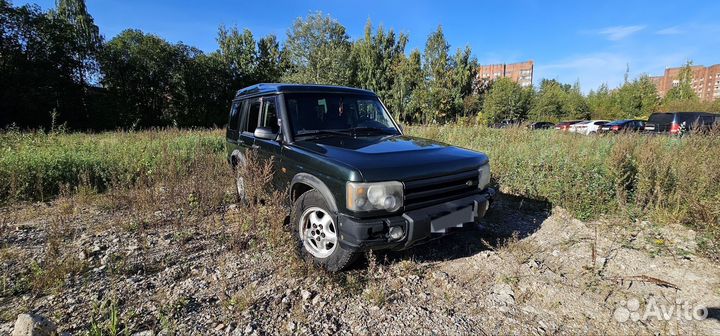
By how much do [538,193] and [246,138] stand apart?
482cm

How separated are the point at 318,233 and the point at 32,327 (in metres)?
2.10

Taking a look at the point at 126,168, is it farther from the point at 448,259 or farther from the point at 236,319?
the point at 448,259

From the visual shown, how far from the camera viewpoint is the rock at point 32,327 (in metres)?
2.08

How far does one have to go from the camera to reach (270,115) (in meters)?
4.12

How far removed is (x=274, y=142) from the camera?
388cm

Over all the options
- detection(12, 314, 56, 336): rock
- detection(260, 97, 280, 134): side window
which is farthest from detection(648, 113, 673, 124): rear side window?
detection(12, 314, 56, 336): rock

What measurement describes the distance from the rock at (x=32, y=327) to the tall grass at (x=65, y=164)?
3448 millimetres

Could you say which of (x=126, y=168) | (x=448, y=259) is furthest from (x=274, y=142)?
(x=126, y=168)

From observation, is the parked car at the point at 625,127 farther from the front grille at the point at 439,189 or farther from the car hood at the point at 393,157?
the car hood at the point at 393,157

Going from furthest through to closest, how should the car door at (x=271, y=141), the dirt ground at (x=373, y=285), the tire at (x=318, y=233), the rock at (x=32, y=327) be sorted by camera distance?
the car door at (x=271, y=141), the tire at (x=318, y=233), the dirt ground at (x=373, y=285), the rock at (x=32, y=327)

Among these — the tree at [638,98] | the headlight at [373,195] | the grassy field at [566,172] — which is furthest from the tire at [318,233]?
the tree at [638,98]

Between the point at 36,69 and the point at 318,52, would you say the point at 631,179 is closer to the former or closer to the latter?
the point at 318,52

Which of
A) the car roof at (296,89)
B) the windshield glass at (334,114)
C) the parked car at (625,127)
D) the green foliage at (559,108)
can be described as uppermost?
the green foliage at (559,108)

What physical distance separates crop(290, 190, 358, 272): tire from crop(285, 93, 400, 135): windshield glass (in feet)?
3.06
